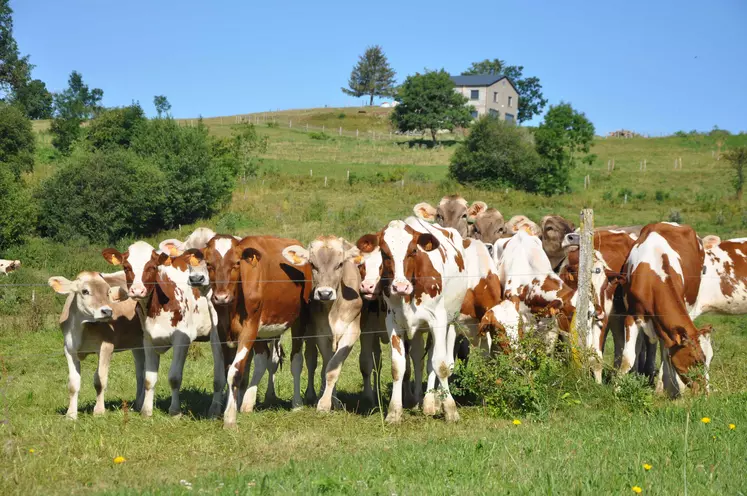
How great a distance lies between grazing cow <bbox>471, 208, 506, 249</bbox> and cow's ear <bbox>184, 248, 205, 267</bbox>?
19.7 feet

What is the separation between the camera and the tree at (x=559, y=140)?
5834 centimetres

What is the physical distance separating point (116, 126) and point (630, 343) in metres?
55.2

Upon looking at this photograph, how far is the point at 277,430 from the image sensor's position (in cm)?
976

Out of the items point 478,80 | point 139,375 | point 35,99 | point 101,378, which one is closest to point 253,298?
point 101,378

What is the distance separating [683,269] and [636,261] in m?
0.72

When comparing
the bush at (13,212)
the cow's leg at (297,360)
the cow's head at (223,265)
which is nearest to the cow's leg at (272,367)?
the cow's leg at (297,360)

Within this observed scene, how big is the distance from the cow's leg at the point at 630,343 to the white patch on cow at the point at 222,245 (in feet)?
19.5

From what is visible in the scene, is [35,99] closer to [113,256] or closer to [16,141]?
[16,141]

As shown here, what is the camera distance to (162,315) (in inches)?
452

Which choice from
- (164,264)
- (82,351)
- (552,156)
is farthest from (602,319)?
(552,156)

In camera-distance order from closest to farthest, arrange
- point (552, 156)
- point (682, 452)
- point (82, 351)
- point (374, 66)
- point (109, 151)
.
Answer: point (682, 452) < point (82, 351) < point (109, 151) < point (552, 156) < point (374, 66)

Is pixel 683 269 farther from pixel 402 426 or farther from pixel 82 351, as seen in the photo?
pixel 82 351

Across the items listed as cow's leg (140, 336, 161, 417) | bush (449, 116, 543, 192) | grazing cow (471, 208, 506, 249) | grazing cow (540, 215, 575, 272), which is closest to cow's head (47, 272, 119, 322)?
cow's leg (140, 336, 161, 417)

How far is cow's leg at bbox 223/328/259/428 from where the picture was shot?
33.0 ft
